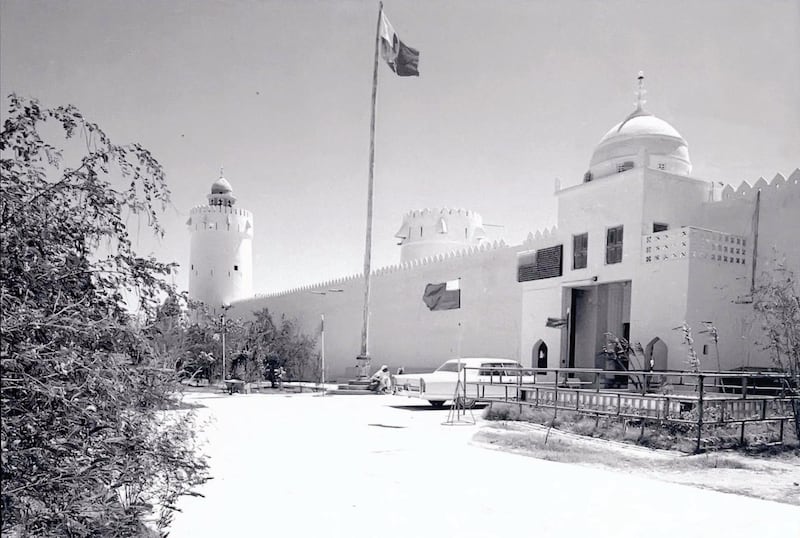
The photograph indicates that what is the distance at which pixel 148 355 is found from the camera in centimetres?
356

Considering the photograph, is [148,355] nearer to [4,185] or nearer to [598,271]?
[4,185]

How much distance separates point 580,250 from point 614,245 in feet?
4.17

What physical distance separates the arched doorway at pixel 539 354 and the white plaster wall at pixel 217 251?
26454 mm

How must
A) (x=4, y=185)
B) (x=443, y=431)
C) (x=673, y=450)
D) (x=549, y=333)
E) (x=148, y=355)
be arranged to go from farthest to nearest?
(x=549, y=333) → (x=443, y=431) → (x=673, y=450) → (x=148, y=355) → (x=4, y=185)

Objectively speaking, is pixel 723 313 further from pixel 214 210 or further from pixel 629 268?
pixel 214 210

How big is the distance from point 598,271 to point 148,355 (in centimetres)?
1469

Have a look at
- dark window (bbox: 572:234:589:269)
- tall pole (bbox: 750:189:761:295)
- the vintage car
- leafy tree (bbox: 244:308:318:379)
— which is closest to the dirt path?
the vintage car

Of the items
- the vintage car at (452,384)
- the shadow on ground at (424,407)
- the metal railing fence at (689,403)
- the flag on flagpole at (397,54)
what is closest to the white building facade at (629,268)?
the metal railing fence at (689,403)

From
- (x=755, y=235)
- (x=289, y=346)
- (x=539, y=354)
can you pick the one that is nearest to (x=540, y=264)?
(x=539, y=354)

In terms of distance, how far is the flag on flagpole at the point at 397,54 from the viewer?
22094mm

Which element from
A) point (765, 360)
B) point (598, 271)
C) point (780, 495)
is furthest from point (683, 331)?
point (780, 495)

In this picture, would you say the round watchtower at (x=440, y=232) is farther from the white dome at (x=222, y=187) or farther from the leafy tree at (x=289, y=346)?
the white dome at (x=222, y=187)

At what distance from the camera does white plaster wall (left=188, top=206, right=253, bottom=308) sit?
40.0m

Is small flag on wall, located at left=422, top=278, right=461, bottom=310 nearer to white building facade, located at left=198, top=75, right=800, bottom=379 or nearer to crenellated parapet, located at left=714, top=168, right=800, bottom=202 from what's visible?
white building facade, located at left=198, top=75, right=800, bottom=379
